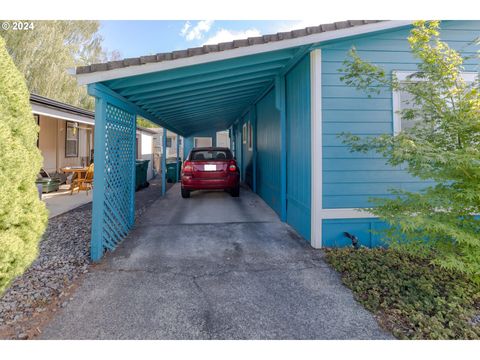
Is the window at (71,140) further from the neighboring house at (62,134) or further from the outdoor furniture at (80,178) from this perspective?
the outdoor furniture at (80,178)

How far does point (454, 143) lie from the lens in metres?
2.64

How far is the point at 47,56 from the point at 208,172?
49.7ft

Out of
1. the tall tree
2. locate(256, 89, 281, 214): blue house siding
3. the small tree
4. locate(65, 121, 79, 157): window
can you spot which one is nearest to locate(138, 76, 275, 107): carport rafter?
locate(256, 89, 281, 214): blue house siding

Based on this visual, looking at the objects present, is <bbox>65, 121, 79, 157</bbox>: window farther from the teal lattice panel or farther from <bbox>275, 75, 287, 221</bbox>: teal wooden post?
<bbox>275, 75, 287, 221</bbox>: teal wooden post

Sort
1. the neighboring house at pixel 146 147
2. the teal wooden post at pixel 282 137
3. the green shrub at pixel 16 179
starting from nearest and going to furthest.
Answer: the green shrub at pixel 16 179, the teal wooden post at pixel 282 137, the neighboring house at pixel 146 147

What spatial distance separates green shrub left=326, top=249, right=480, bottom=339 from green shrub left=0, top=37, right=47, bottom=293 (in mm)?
Answer: 3080

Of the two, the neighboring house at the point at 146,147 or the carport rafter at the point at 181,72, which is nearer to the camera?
the carport rafter at the point at 181,72

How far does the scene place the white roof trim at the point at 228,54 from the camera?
3.11 metres

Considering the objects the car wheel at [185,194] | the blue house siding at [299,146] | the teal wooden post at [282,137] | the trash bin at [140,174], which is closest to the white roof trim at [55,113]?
the trash bin at [140,174]

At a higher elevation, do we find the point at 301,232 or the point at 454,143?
the point at 454,143

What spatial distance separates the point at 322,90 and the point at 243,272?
9.19 feet

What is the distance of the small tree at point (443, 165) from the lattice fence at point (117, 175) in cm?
353
